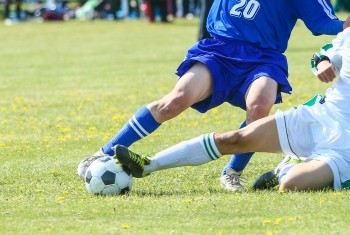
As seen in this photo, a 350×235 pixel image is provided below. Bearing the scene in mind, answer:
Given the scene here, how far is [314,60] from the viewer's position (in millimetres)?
7535

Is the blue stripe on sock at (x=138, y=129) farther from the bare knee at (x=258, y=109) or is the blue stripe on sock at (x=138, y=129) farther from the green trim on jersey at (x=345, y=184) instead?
the green trim on jersey at (x=345, y=184)

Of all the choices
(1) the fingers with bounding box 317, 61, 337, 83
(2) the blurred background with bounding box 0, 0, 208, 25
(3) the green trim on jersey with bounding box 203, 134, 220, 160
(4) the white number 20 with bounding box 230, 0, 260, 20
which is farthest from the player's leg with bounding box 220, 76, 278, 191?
(2) the blurred background with bounding box 0, 0, 208, 25

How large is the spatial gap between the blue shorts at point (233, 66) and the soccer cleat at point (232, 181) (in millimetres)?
560

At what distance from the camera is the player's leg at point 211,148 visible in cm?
728

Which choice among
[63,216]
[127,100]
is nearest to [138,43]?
[127,100]

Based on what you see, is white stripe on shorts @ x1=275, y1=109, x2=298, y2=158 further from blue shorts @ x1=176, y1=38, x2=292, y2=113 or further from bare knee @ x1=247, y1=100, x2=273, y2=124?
blue shorts @ x1=176, y1=38, x2=292, y2=113

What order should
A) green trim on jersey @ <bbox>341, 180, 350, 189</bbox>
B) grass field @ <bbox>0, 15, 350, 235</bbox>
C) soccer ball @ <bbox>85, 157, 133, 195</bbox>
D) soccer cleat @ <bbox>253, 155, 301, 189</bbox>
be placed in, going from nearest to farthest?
grass field @ <bbox>0, 15, 350, 235</bbox> → green trim on jersey @ <bbox>341, 180, 350, 189</bbox> → soccer ball @ <bbox>85, 157, 133, 195</bbox> → soccer cleat @ <bbox>253, 155, 301, 189</bbox>

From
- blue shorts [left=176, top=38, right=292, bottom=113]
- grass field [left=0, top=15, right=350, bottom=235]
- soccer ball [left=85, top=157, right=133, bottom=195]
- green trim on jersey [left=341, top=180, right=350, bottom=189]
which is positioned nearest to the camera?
grass field [left=0, top=15, right=350, bottom=235]

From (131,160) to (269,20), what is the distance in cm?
175

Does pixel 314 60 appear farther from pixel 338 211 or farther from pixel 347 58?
pixel 338 211

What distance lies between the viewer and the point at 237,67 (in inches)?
314

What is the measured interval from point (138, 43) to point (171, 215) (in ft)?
72.3

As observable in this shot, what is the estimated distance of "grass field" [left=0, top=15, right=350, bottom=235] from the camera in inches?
241

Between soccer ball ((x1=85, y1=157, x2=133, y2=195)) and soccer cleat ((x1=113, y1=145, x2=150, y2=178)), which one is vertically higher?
soccer cleat ((x1=113, y1=145, x2=150, y2=178))
